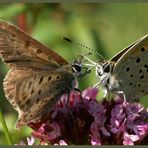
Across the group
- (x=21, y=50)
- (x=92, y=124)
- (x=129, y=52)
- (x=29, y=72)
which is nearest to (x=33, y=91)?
(x=29, y=72)

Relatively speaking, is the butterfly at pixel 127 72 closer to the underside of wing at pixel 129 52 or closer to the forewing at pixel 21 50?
the underside of wing at pixel 129 52

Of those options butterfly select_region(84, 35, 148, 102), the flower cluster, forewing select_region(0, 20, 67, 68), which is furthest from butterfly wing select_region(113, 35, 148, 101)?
forewing select_region(0, 20, 67, 68)

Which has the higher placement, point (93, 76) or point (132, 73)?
point (132, 73)

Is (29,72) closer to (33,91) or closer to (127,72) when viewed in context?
(33,91)

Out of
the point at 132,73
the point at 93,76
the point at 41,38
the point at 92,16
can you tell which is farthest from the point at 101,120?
the point at 92,16

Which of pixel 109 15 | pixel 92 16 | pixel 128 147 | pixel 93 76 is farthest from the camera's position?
pixel 109 15

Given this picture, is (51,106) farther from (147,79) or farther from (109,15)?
(109,15)

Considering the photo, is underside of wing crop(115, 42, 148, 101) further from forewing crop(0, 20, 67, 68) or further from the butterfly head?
forewing crop(0, 20, 67, 68)
